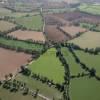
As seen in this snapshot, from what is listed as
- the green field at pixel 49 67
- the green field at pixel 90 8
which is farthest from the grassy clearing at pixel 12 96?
the green field at pixel 90 8

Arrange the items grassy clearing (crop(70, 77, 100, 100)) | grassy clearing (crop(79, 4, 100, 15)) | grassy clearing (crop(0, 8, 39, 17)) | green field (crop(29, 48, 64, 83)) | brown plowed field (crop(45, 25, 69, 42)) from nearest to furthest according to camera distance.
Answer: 1. grassy clearing (crop(70, 77, 100, 100))
2. green field (crop(29, 48, 64, 83))
3. brown plowed field (crop(45, 25, 69, 42))
4. grassy clearing (crop(0, 8, 39, 17))
5. grassy clearing (crop(79, 4, 100, 15))

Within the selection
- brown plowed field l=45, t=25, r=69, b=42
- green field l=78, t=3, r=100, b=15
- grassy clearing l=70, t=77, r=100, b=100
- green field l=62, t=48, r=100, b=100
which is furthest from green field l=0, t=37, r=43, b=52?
green field l=78, t=3, r=100, b=15

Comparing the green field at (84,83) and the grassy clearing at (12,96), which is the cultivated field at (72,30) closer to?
the green field at (84,83)

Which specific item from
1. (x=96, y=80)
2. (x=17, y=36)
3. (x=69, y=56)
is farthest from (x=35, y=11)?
(x=96, y=80)

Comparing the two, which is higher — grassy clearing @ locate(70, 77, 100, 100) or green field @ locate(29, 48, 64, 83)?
green field @ locate(29, 48, 64, 83)

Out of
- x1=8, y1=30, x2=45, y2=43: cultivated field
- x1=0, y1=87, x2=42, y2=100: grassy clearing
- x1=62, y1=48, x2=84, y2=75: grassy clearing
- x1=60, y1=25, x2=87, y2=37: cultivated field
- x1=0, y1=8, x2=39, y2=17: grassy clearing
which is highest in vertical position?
x1=0, y1=8, x2=39, y2=17: grassy clearing

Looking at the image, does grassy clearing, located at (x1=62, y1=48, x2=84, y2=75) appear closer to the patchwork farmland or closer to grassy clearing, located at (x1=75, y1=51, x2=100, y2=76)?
the patchwork farmland
